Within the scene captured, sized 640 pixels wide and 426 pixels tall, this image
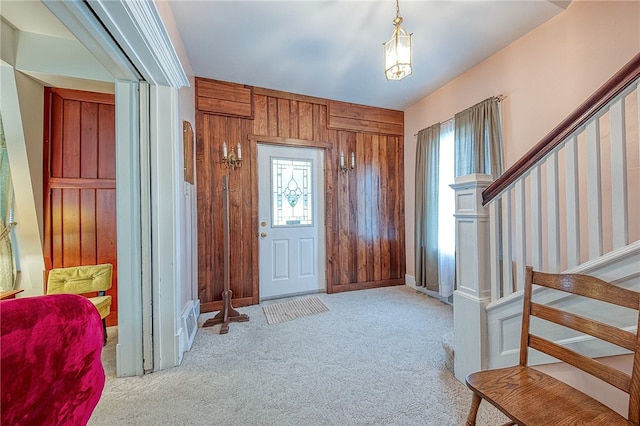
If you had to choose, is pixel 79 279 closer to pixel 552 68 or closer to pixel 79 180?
pixel 79 180

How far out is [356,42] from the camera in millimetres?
2365

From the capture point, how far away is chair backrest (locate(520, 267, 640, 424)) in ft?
2.79

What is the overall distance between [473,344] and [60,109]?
3700mm

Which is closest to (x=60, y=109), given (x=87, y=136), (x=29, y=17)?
(x=87, y=136)

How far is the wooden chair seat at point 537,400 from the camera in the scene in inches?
34.0

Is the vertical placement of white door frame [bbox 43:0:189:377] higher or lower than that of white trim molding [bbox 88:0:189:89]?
lower

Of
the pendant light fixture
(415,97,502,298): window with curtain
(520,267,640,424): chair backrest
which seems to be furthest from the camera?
(415,97,502,298): window with curtain

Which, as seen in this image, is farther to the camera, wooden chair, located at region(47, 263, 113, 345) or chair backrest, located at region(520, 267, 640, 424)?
wooden chair, located at region(47, 263, 113, 345)

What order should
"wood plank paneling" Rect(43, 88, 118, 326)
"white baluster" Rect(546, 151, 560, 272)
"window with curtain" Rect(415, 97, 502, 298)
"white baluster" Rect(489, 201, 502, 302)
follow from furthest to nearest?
"window with curtain" Rect(415, 97, 502, 298) < "wood plank paneling" Rect(43, 88, 118, 326) < "white baluster" Rect(489, 201, 502, 302) < "white baluster" Rect(546, 151, 560, 272)

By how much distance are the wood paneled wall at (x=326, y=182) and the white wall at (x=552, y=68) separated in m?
1.23

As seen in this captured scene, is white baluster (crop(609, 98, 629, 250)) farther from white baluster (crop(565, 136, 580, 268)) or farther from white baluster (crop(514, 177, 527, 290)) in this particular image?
white baluster (crop(514, 177, 527, 290))

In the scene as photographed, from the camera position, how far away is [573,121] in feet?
3.77

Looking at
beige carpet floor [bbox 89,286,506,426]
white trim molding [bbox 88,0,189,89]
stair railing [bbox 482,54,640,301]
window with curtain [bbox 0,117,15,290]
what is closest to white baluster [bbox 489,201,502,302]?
stair railing [bbox 482,54,640,301]

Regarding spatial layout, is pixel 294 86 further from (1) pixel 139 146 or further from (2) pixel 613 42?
(2) pixel 613 42
